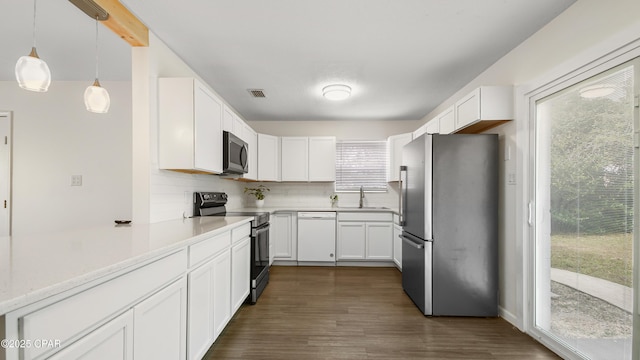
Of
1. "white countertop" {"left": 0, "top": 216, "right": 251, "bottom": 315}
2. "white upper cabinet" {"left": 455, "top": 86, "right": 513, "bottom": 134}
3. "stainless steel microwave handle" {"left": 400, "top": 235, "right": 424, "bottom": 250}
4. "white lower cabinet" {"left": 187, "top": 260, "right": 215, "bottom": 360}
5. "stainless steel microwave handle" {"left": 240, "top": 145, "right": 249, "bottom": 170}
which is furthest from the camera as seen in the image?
"stainless steel microwave handle" {"left": 240, "top": 145, "right": 249, "bottom": 170}

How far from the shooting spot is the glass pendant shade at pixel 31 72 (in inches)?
63.4

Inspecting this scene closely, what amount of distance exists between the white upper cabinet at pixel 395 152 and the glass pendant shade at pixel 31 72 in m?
4.26

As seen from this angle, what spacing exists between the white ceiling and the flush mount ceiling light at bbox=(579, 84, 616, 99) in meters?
0.62

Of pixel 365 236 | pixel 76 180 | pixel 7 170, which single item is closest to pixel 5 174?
pixel 7 170

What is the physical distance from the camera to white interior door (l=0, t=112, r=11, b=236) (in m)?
3.36

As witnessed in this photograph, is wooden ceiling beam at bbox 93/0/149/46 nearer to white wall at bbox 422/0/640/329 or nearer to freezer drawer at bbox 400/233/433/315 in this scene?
freezer drawer at bbox 400/233/433/315

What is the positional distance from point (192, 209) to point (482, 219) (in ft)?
9.51

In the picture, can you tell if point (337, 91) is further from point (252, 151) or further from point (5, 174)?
point (5, 174)

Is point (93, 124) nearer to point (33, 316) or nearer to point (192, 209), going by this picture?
point (192, 209)

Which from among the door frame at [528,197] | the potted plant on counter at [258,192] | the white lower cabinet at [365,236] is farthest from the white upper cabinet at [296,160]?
the door frame at [528,197]

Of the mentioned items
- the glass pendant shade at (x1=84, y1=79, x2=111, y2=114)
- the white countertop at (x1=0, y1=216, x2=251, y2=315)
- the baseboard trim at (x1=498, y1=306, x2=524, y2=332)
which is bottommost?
the baseboard trim at (x1=498, y1=306, x2=524, y2=332)

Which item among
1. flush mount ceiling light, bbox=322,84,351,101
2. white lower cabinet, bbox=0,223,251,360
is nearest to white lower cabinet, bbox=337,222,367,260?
flush mount ceiling light, bbox=322,84,351,101

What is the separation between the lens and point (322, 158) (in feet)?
16.5

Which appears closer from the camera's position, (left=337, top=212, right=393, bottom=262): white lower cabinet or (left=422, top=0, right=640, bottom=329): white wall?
(left=422, top=0, right=640, bottom=329): white wall
